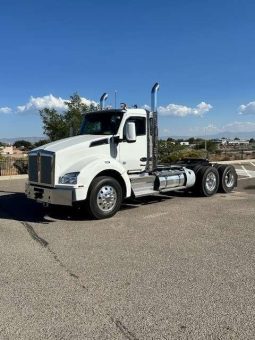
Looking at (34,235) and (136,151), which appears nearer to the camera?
(34,235)

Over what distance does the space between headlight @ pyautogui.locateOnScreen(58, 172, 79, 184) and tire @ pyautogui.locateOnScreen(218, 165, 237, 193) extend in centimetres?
584

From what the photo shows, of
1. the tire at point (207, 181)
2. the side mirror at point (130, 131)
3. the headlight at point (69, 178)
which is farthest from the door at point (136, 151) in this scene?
the tire at point (207, 181)

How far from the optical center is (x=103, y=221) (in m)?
9.04

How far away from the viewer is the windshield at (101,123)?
404 inches

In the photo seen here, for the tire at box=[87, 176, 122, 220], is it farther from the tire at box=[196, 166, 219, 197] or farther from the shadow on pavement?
the tire at box=[196, 166, 219, 197]

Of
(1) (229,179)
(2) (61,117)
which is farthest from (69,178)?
(2) (61,117)

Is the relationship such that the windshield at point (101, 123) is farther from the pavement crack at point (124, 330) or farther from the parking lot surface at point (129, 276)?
the pavement crack at point (124, 330)

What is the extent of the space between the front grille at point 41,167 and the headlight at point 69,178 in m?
0.23

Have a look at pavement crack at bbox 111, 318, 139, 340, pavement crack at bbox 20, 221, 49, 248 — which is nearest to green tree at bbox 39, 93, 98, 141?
pavement crack at bbox 20, 221, 49, 248

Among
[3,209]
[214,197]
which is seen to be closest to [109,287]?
[3,209]

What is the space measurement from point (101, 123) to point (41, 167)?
6.65ft

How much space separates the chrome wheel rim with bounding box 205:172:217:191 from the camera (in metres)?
12.6

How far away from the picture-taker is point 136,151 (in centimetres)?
1049

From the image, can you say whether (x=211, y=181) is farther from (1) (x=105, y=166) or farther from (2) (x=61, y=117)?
(2) (x=61, y=117)
